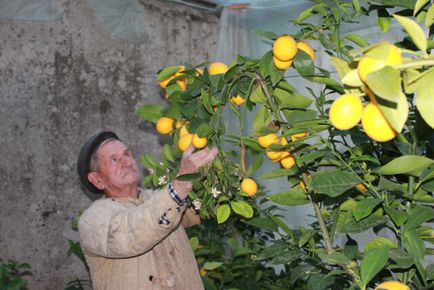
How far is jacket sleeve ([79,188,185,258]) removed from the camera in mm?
1248

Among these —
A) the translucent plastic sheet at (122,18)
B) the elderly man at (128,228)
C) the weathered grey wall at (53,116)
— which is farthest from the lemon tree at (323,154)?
the translucent plastic sheet at (122,18)

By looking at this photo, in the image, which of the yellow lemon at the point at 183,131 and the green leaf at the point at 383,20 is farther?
the yellow lemon at the point at 183,131

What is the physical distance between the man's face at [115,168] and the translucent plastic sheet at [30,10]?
1.48 m

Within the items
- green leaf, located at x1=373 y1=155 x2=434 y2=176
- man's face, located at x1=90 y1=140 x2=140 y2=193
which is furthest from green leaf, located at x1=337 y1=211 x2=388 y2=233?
man's face, located at x1=90 y1=140 x2=140 y2=193

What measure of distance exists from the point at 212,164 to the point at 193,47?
241 centimetres

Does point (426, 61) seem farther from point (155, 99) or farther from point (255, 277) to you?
point (155, 99)

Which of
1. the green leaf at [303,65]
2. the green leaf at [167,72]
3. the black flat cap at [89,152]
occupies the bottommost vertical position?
the black flat cap at [89,152]

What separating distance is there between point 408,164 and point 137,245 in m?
0.82

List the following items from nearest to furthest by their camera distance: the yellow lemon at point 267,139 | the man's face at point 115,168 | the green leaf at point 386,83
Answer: the green leaf at point 386,83 → the yellow lemon at point 267,139 → the man's face at point 115,168

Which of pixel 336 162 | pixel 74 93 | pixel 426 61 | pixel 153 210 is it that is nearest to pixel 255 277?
pixel 153 210

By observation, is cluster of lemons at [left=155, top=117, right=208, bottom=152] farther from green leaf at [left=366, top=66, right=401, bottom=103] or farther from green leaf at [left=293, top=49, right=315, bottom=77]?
green leaf at [left=366, top=66, right=401, bottom=103]

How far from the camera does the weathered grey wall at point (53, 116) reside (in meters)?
2.82

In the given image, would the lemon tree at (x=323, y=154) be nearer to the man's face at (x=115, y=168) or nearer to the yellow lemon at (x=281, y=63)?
the yellow lemon at (x=281, y=63)

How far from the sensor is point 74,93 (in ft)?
9.73
